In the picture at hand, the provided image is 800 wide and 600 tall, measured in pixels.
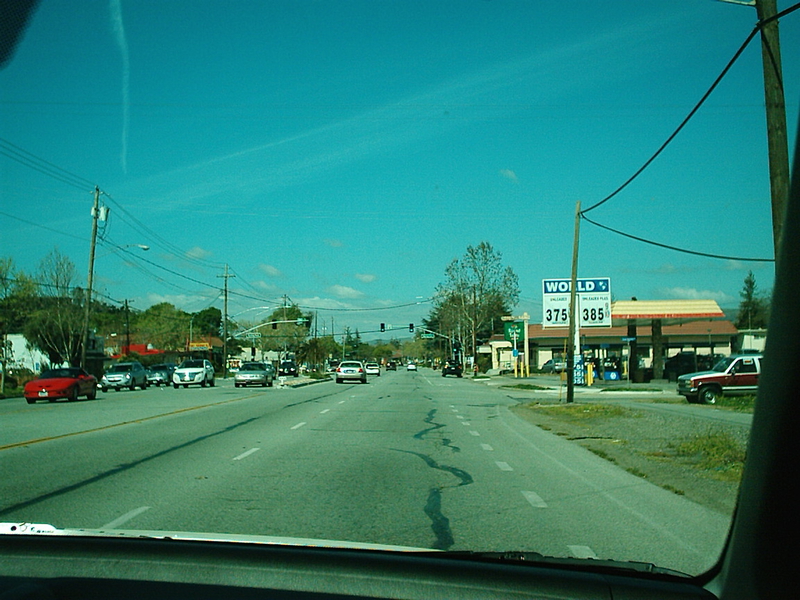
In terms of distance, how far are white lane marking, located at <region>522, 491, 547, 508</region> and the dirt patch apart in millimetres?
1794

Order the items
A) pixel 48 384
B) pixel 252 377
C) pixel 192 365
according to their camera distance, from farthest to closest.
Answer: pixel 192 365 → pixel 252 377 → pixel 48 384

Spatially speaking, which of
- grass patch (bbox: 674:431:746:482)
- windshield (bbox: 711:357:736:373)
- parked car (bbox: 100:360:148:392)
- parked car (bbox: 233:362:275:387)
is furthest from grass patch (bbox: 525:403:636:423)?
parked car (bbox: 100:360:148:392)

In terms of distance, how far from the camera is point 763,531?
3.22 metres

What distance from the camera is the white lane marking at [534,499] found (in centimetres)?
912

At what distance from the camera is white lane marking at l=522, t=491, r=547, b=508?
29.9 feet

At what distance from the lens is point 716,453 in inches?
516

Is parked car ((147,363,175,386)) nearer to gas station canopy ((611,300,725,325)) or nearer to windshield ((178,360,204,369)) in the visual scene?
windshield ((178,360,204,369))

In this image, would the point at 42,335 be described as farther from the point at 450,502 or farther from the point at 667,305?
the point at 450,502

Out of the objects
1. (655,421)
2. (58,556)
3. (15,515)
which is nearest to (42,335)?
(655,421)

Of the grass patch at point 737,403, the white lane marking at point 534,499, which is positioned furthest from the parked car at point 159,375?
the white lane marking at point 534,499

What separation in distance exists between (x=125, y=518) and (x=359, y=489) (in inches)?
122

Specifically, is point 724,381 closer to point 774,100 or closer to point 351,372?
point 774,100

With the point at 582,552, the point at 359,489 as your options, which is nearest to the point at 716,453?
the point at 359,489

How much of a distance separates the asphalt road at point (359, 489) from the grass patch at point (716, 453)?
137cm
